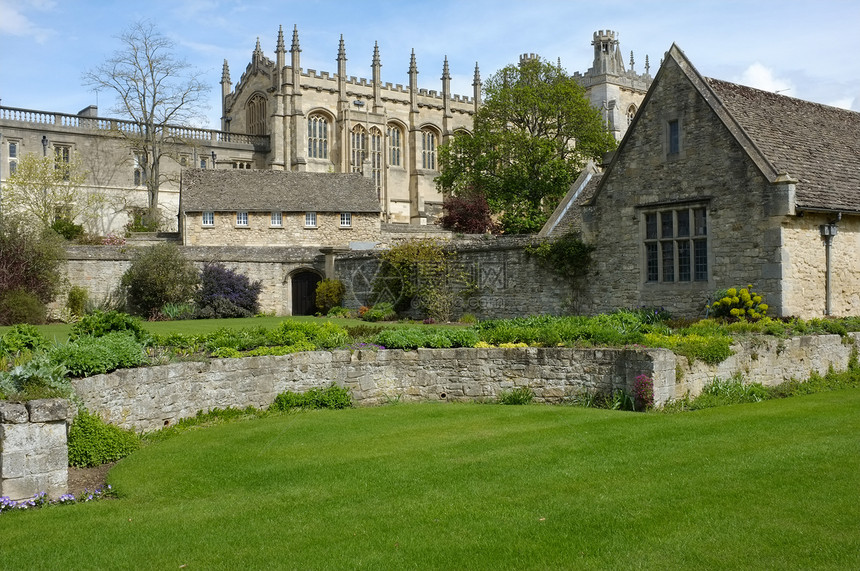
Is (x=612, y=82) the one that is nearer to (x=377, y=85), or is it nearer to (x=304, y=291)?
(x=377, y=85)

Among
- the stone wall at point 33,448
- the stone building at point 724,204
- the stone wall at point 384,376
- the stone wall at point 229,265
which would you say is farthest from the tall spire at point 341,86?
the stone wall at point 33,448

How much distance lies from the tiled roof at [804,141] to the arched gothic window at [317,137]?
49515 millimetres

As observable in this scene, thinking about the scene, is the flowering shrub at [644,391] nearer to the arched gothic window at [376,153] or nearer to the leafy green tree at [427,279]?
the leafy green tree at [427,279]

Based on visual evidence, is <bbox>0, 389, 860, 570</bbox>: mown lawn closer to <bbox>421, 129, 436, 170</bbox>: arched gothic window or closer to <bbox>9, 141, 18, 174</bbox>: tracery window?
<bbox>9, 141, 18, 174</bbox>: tracery window

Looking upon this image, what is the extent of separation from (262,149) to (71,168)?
16925mm

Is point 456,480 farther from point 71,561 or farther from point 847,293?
point 847,293

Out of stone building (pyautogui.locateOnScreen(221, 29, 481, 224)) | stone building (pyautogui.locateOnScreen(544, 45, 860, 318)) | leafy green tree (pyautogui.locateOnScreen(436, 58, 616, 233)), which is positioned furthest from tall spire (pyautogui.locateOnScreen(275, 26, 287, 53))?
stone building (pyautogui.locateOnScreen(544, 45, 860, 318))

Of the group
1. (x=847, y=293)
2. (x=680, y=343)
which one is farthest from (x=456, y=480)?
(x=847, y=293)

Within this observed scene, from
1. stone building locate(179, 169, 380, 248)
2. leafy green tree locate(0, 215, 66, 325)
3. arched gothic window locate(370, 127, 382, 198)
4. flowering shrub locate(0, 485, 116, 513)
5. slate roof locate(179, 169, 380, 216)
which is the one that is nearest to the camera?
flowering shrub locate(0, 485, 116, 513)

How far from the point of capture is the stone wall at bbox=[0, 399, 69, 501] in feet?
27.5

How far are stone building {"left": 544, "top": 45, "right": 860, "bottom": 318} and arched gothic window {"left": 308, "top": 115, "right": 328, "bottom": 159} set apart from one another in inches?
1873

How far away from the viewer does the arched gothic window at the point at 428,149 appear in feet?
243

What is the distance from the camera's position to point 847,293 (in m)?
20.0

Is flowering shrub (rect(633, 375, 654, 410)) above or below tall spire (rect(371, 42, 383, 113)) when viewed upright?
below
